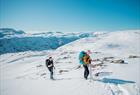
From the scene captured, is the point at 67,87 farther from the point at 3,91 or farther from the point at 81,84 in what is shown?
the point at 3,91

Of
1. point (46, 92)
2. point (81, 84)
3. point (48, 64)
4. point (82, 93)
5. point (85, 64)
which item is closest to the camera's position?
point (82, 93)

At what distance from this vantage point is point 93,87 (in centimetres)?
1316

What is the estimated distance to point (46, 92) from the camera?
12898mm

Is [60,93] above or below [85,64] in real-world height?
below

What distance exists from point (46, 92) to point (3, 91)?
13.8 ft

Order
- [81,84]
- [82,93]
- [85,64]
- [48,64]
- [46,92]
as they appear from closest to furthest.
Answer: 1. [82,93]
2. [46,92]
3. [81,84]
4. [85,64]
5. [48,64]

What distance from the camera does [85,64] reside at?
15.6 meters

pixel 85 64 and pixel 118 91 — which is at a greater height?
pixel 85 64

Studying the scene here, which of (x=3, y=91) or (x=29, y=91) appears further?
(x=3, y=91)

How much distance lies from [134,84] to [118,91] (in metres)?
2.41

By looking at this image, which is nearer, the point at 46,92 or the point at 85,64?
the point at 46,92

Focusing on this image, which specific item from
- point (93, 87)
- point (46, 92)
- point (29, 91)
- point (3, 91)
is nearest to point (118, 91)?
point (93, 87)

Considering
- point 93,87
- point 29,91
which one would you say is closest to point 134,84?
point 93,87

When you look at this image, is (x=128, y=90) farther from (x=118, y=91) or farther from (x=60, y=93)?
(x=60, y=93)
